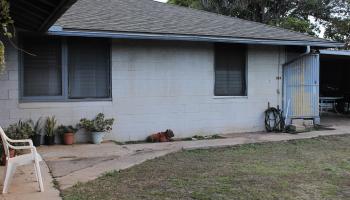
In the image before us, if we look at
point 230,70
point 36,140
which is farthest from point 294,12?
point 36,140

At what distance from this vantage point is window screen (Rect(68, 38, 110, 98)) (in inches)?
414

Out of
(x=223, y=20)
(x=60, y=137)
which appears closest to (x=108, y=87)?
(x=60, y=137)

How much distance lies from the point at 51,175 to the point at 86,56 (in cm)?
422

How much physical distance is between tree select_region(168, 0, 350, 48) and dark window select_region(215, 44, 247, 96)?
15.9 meters

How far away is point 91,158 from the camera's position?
338 inches

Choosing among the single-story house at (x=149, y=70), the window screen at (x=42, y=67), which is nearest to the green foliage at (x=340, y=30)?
the single-story house at (x=149, y=70)

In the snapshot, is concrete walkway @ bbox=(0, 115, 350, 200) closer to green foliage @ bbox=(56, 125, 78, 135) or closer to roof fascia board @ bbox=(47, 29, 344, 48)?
green foliage @ bbox=(56, 125, 78, 135)

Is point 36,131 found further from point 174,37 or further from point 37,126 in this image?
point 174,37

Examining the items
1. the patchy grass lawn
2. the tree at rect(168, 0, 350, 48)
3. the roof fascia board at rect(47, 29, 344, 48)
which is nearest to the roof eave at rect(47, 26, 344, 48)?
the roof fascia board at rect(47, 29, 344, 48)

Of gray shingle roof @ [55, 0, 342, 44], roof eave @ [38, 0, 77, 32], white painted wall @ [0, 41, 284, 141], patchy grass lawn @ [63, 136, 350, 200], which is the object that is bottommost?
patchy grass lawn @ [63, 136, 350, 200]

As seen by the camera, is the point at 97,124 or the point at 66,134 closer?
the point at 66,134

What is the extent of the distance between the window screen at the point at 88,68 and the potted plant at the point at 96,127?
24.8 inches

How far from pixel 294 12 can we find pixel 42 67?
2359 centimetres

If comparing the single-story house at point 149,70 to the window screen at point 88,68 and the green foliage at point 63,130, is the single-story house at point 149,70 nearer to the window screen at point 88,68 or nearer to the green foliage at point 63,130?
the window screen at point 88,68
